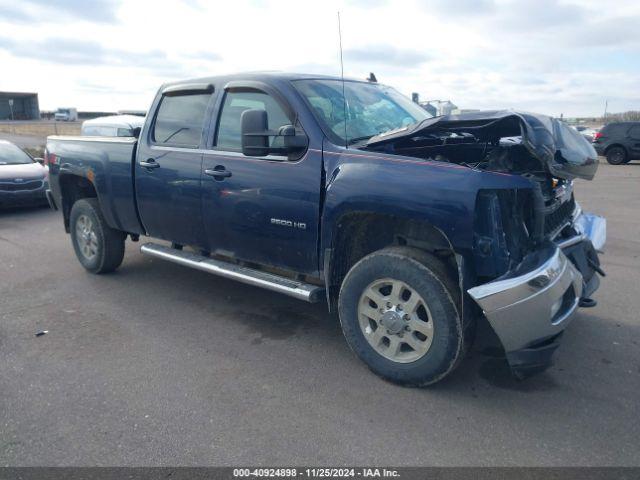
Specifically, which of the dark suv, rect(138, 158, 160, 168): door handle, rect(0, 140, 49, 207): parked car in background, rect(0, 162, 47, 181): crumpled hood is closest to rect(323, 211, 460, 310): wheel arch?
rect(138, 158, 160, 168): door handle

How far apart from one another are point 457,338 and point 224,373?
1.61 m

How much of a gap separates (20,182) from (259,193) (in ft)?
26.7

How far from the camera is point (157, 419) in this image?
3.13m

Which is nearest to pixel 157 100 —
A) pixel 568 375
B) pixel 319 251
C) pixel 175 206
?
pixel 175 206

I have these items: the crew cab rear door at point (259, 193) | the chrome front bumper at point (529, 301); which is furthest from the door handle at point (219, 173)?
the chrome front bumper at point (529, 301)

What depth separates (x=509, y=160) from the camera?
363 cm

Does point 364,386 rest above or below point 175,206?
below

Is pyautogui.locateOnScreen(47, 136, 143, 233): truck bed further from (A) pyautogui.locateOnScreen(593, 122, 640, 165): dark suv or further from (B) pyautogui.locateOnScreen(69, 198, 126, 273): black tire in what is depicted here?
(A) pyautogui.locateOnScreen(593, 122, 640, 165): dark suv

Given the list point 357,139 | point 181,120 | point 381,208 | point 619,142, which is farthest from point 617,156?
point 381,208

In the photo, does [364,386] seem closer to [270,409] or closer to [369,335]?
[369,335]

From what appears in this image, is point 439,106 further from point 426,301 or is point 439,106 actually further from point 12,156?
point 12,156

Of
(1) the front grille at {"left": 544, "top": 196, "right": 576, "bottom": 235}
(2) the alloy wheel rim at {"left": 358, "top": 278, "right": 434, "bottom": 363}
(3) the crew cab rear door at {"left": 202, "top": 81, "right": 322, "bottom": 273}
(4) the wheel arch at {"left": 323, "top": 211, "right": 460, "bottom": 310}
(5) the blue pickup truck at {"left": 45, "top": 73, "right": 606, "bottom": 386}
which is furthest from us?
(3) the crew cab rear door at {"left": 202, "top": 81, "right": 322, "bottom": 273}

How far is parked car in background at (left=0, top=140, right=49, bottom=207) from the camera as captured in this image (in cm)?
1001

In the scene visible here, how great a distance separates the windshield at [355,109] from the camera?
3916 millimetres
